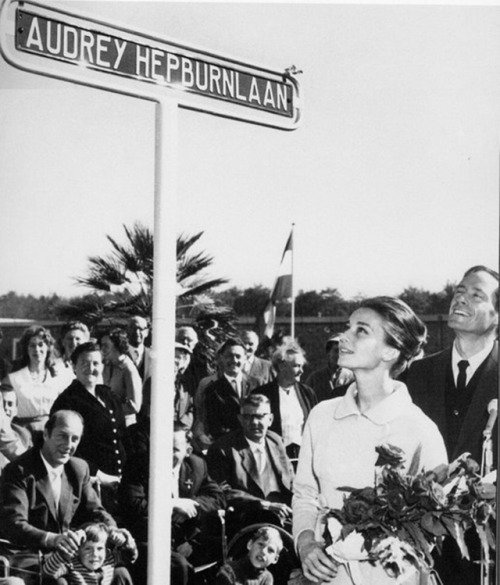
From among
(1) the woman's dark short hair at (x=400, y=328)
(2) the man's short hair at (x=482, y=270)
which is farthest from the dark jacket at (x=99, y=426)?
(2) the man's short hair at (x=482, y=270)

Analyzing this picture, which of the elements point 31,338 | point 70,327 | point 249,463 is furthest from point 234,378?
point 31,338

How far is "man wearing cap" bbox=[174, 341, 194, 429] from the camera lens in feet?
7.75

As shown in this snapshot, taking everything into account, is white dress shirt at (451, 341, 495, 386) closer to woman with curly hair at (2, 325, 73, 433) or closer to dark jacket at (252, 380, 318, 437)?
dark jacket at (252, 380, 318, 437)

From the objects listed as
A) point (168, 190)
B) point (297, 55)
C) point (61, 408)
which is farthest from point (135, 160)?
point (61, 408)

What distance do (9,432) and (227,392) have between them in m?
0.66

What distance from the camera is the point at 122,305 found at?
233 centimetres

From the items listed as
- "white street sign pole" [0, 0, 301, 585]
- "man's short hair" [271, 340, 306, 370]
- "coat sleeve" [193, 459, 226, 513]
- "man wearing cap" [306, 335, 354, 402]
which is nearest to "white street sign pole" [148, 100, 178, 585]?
"white street sign pole" [0, 0, 301, 585]

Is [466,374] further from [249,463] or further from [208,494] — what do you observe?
[208,494]

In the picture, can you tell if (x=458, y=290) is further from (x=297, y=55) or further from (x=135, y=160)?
(x=135, y=160)

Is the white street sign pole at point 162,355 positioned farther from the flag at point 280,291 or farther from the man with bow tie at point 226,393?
the flag at point 280,291

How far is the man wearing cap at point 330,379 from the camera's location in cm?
241

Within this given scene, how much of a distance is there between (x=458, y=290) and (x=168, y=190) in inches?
36.9

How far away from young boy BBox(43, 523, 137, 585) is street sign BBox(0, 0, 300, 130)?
1.30m

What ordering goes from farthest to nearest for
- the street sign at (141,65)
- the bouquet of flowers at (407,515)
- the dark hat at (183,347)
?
the dark hat at (183,347) < the bouquet of flowers at (407,515) < the street sign at (141,65)
